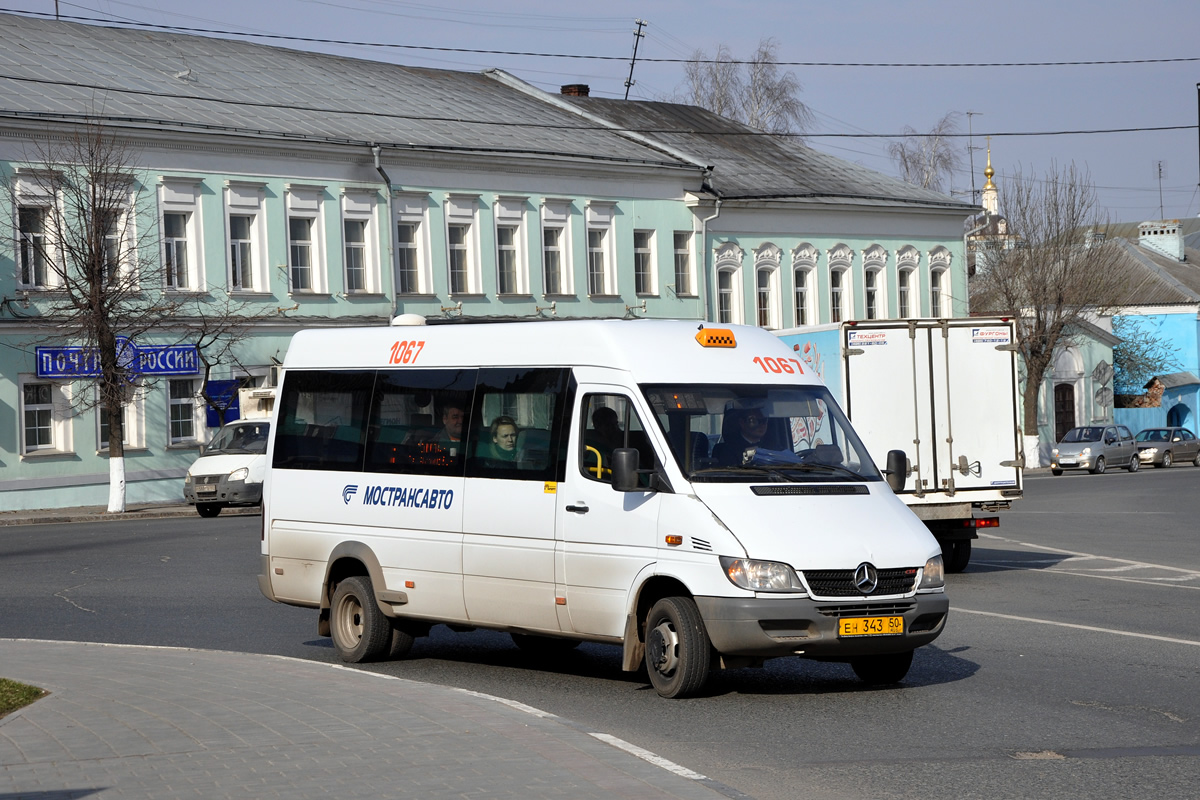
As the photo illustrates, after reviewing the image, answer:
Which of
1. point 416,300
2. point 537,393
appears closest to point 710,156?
point 416,300

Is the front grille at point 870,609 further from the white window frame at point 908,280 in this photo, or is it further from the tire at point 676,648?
the white window frame at point 908,280

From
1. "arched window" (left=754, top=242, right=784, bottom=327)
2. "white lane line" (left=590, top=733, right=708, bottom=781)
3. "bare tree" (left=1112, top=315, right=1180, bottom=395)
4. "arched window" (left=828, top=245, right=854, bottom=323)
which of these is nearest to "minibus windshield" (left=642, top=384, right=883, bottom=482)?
"white lane line" (left=590, top=733, right=708, bottom=781)

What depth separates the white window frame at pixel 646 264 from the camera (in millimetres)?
48656

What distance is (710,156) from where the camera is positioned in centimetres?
5419

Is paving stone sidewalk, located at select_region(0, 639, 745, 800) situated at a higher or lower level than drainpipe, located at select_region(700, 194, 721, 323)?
lower

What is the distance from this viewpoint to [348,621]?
1222 cm

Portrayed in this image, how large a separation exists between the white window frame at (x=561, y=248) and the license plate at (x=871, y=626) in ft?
119

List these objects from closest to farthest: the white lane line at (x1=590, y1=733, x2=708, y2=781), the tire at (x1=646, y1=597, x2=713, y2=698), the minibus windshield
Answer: the white lane line at (x1=590, y1=733, x2=708, y2=781) < the tire at (x1=646, y1=597, x2=713, y2=698) < the minibus windshield

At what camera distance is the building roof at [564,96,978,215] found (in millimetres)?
52625

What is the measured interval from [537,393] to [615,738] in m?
3.31

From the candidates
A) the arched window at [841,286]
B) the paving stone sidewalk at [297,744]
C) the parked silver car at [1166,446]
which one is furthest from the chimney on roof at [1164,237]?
the paving stone sidewalk at [297,744]

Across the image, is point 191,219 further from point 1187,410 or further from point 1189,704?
point 1187,410

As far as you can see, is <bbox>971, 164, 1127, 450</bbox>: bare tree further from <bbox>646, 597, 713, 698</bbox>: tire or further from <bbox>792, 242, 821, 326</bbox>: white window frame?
<bbox>646, 597, 713, 698</bbox>: tire

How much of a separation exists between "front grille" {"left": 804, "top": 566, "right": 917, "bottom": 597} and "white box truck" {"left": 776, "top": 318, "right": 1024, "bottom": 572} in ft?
28.6
